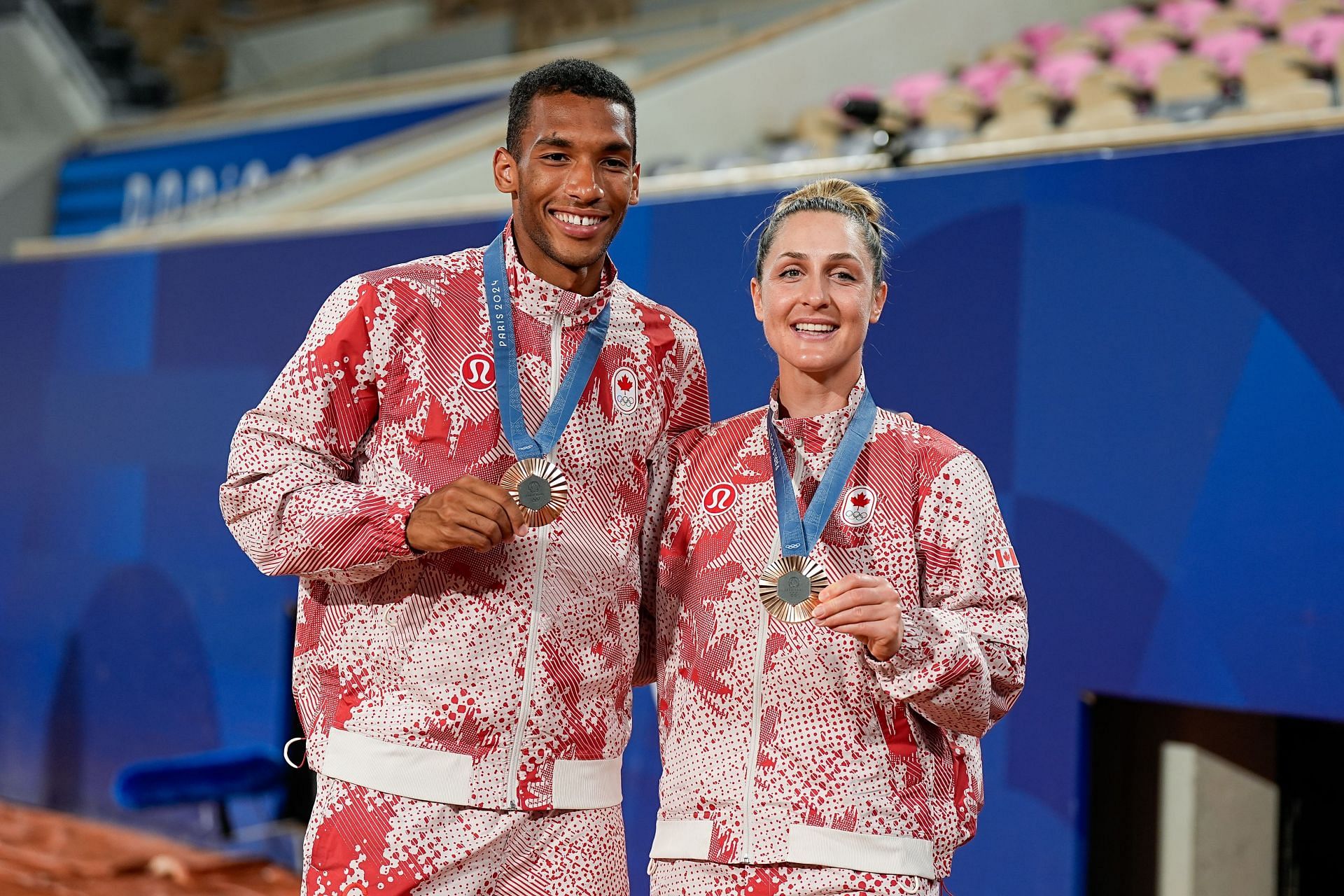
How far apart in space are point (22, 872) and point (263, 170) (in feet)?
17.2

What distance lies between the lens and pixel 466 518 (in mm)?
1743

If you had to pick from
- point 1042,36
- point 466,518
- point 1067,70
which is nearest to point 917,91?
point 1067,70

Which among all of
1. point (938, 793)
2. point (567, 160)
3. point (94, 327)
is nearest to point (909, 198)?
point (567, 160)

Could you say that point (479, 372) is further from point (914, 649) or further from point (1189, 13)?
point (1189, 13)

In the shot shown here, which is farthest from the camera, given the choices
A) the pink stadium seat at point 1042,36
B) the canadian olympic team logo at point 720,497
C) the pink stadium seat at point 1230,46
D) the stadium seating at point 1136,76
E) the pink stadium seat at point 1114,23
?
the pink stadium seat at point 1042,36

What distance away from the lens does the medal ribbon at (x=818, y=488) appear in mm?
1977

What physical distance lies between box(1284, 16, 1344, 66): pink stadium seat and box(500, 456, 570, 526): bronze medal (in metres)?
4.46

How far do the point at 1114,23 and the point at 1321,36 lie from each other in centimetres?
180

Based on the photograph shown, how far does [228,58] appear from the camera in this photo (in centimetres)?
1238

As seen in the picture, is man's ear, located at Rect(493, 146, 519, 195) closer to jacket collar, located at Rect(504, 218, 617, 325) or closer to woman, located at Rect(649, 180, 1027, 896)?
jacket collar, located at Rect(504, 218, 617, 325)

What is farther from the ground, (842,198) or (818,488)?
(842,198)

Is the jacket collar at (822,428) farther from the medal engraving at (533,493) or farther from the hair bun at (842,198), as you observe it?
the medal engraving at (533,493)

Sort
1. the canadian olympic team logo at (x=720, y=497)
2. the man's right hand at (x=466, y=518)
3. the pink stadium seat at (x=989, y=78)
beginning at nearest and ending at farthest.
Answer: the man's right hand at (x=466, y=518) → the canadian olympic team logo at (x=720, y=497) → the pink stadium seat at (x=989, y=78)

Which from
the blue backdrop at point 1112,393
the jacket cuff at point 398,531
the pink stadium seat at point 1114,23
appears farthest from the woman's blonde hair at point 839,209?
the pink stadium seat at point 1114,23
